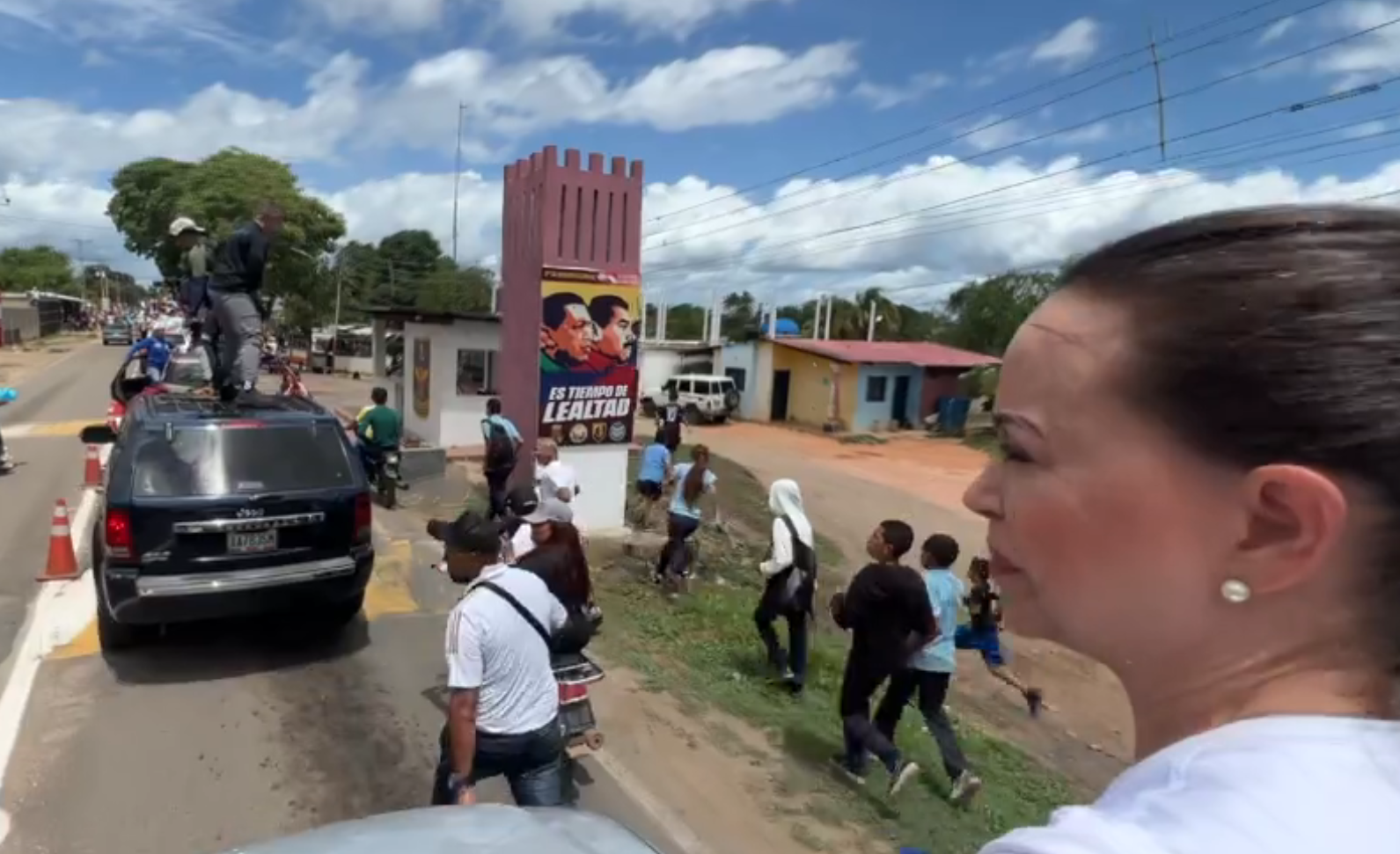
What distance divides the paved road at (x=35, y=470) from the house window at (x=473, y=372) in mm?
6083

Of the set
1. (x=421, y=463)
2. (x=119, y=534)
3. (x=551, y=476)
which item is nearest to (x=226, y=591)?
(x=119, y=534)

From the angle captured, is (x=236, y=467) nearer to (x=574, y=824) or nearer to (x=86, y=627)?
(x=86, y=627)

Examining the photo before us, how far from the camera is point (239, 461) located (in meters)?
6.14

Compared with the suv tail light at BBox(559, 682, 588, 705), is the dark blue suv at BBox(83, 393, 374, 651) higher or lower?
higher

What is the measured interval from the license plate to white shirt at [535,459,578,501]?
2579 millimetres

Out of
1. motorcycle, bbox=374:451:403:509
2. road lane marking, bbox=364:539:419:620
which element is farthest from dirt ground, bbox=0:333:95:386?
road lane marking, bbox=364:539:419:620

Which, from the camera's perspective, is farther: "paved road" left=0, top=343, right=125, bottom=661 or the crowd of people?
"paved road" left=0, top=343, right=125, bottom=661

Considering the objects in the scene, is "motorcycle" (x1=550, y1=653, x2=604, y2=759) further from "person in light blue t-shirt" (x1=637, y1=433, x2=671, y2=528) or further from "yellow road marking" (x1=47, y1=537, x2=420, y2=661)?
"person in light blue t-shirt" (x1=637, y1=433, x2=671, y2=528)

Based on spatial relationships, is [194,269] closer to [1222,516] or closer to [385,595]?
[385,595]

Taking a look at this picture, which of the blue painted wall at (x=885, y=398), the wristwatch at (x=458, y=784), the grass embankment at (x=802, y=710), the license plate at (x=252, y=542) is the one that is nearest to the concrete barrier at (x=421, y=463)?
the grass embankment at (x=802, y=710)

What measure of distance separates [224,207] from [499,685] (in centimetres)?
3264

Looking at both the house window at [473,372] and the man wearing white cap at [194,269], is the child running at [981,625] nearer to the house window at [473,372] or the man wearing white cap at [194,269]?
the man wearing white cap at [194,269]

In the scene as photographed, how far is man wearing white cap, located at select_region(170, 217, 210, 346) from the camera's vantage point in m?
8.20

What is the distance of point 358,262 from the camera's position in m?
64.9
